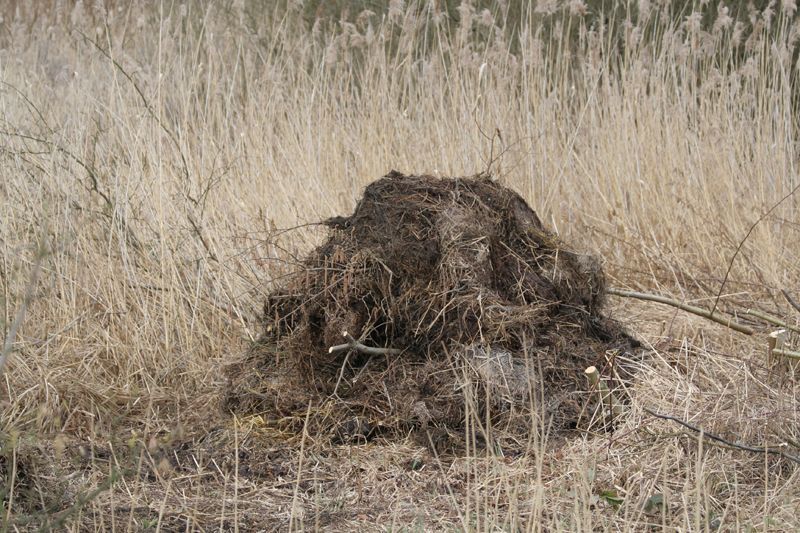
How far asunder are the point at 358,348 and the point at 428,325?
281mm

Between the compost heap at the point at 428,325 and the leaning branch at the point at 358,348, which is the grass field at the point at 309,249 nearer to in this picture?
the compost heap at the point at 428,325

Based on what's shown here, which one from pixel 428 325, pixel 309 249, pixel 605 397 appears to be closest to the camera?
pixel 605 397

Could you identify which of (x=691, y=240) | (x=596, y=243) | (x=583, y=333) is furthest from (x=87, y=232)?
(x=691, y=240)

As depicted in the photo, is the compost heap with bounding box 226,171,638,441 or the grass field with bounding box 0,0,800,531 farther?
the compost heap with bounding box 226,171,638,441

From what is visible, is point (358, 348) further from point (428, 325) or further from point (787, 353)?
point (787, 353)

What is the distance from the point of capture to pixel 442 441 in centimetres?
350

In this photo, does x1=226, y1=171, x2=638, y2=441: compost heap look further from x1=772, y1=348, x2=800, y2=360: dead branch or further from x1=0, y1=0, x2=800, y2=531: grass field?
x1=772, y1=348, x2=800, y2=360: dead branch

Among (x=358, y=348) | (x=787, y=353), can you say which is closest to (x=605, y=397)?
(x=787, y=353)

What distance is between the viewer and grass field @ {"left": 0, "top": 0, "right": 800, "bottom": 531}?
2.97 m

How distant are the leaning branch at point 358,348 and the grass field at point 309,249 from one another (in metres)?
0.36

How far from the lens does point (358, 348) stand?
3.67 m

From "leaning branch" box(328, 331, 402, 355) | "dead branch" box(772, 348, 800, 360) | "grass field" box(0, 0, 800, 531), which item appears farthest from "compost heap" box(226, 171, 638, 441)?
"dead branch" box(772, 348, 800, 360)

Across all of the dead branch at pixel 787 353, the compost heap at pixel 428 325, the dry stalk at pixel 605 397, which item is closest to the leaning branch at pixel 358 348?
the compost heap at pixel 428 325

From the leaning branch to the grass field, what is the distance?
365 millimetres
